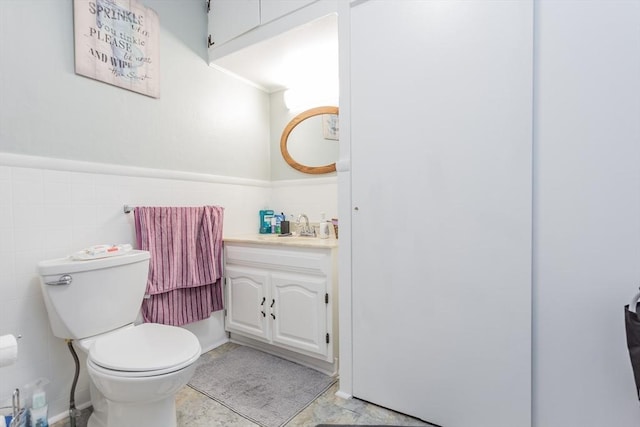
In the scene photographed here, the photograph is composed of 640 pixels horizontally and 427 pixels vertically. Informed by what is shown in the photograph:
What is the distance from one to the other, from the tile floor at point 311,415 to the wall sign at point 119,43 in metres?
1.72

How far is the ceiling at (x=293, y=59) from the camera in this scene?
6.01 ft

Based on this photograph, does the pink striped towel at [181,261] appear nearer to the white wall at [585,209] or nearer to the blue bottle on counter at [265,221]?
the blue bottle on counter at [265,221]

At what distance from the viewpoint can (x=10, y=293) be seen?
4.45ft

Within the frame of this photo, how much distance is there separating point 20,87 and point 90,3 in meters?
0.58

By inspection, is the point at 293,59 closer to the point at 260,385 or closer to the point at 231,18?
the point at 231,18

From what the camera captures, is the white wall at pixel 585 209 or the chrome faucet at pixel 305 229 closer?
the white wall at pixel 585 209

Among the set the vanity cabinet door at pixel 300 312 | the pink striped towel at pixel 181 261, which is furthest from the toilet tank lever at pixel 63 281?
the vanity cabinet door at pixel 300 312

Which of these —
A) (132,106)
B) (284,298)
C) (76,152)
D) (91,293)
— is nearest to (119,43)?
(132,106)

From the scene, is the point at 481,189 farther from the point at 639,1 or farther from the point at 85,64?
the point at 85,64

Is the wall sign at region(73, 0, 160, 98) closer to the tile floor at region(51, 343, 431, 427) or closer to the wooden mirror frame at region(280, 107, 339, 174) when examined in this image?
the wooden mirror frame at region(280, 107, 339, 174)

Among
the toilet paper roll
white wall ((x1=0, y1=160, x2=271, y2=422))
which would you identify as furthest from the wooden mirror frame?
the toilet paper roll

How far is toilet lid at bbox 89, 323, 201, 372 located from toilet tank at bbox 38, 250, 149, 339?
9cm

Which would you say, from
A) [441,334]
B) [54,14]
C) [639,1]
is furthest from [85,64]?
[639,1]

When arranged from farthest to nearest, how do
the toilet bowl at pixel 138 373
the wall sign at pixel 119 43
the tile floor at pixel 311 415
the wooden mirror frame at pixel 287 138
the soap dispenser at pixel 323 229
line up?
the wooden mirror frame at pixel 287 138 < the soap dispenser at pixel 323 229 < the wall sign at pixel 119 43 < the tile floor at pixel 311 415 < the toilet bowl at pixel 138 373
